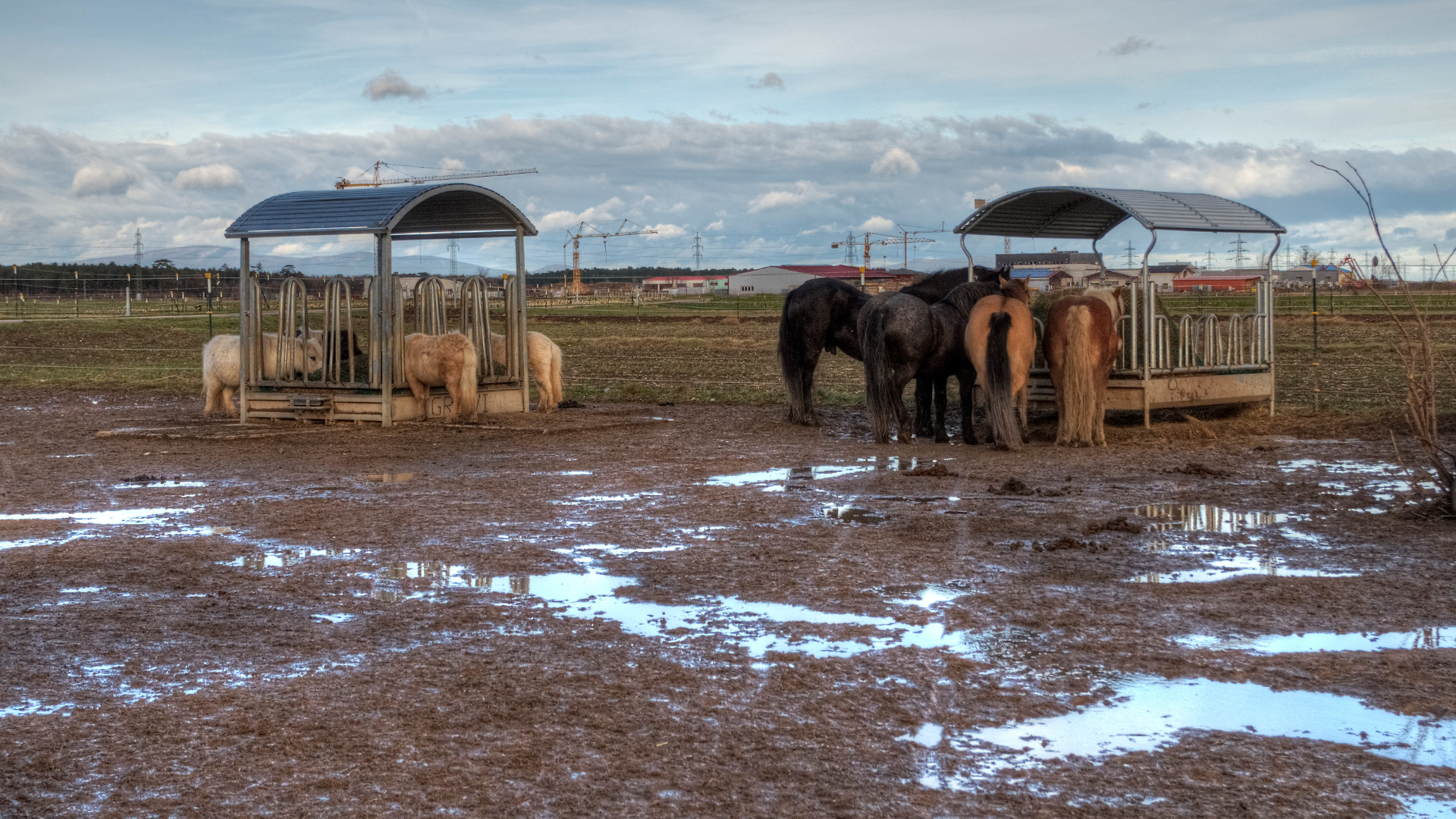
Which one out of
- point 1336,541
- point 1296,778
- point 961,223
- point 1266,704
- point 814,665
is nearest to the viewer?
point 1296,778

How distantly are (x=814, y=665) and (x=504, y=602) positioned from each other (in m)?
1.89

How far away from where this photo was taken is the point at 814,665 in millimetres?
5082

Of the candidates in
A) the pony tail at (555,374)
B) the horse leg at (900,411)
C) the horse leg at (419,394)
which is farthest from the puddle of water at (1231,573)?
the pony tail at (555,374)

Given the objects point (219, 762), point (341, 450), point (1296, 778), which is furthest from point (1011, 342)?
point (219, 762)

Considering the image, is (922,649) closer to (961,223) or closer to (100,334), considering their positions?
(961,223)

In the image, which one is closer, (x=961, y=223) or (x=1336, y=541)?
(x=1336, y=541)

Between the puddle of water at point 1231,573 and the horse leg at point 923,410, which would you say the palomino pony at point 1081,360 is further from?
the puddle of water at point 1231,573

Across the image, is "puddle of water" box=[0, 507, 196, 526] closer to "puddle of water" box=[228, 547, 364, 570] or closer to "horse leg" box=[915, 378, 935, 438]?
"puddle of water" box=[228, 547, 364, 570]

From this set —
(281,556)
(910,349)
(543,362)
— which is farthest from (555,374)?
(281,556)

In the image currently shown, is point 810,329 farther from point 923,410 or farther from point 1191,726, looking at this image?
point 1191,726

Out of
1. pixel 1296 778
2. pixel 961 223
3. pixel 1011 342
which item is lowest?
pixel 1296 778

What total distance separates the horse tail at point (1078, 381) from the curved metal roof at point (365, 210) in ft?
24.5

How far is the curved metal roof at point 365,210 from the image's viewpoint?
47.5 ft

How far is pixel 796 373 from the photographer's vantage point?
14.7m
